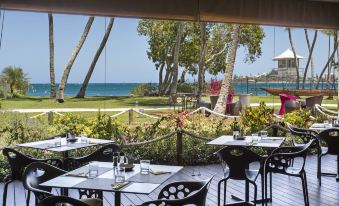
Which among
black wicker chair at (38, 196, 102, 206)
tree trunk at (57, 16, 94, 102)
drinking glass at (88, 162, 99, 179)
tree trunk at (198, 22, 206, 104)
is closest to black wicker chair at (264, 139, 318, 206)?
drinking glass at (88, 162, 99, 179)

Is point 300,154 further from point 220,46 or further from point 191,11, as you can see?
point 220,46

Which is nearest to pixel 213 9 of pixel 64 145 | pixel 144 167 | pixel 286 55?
pixel 286 55

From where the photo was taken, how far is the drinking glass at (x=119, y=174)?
11.5 ft

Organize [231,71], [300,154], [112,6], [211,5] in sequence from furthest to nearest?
[231,71] → [211,5] → [112,6] → [300,154]

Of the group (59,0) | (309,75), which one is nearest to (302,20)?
(309,75)

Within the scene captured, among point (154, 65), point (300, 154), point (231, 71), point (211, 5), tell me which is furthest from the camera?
point (231, 71)

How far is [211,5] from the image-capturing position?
7.02m

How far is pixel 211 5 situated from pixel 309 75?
2813mm

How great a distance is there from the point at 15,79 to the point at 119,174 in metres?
3.99

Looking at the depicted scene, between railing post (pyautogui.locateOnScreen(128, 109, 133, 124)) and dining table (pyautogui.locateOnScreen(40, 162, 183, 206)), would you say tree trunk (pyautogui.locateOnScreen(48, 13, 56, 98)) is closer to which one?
railing post (pyautogui.locateOnScreen(128, 109, 133, 124))

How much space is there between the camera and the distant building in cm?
843

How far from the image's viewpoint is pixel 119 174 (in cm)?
373

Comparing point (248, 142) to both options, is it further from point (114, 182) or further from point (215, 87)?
point (215, 87)

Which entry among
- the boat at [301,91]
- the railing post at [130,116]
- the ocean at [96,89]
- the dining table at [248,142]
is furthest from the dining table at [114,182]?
the boat at [301,91]
